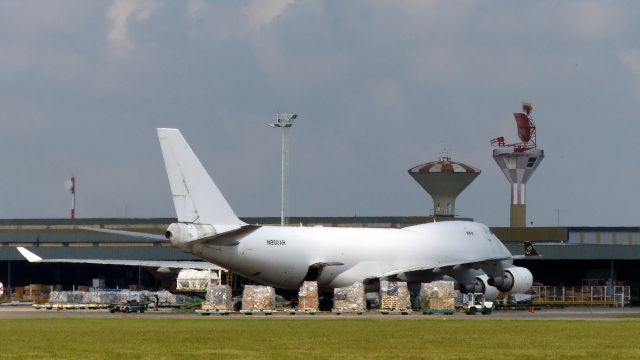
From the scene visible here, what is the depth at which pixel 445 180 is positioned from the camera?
16150cm

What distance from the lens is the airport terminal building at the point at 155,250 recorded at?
373 ft

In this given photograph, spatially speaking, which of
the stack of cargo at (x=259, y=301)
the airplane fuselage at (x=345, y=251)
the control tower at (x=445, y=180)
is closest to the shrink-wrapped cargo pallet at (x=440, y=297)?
the airplane fuselage at (x=345, y=251)

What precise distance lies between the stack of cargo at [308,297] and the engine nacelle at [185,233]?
23.6 ft

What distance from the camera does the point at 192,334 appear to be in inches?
1868

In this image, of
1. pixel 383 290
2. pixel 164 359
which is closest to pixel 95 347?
pixel 164 359

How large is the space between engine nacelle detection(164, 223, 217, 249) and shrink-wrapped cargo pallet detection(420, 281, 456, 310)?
12.9 meters

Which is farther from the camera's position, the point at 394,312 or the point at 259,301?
the point at 394,312

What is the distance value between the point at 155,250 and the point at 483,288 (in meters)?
44.3

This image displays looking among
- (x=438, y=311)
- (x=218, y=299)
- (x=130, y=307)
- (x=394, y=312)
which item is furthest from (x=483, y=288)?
(x=130, y=307)

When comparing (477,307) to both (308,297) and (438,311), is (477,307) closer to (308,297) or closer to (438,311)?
(438,311)

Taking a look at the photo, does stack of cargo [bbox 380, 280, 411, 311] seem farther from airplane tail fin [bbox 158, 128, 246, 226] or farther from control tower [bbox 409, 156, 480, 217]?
control tower [bbox 409, 156, 480, 217]

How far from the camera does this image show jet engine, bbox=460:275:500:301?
79375 mm

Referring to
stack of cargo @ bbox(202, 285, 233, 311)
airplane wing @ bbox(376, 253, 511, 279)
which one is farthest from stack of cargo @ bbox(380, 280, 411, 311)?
stack of cargo @ bbox(202, 285, 233, 311)

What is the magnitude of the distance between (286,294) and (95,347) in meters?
41.6
